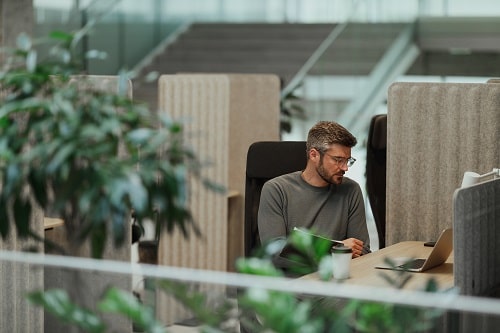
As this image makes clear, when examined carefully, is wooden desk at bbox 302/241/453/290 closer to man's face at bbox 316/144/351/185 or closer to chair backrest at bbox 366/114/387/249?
man's face at bbox 316/144/351/185

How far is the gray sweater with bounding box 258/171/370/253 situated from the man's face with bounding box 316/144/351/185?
93mm

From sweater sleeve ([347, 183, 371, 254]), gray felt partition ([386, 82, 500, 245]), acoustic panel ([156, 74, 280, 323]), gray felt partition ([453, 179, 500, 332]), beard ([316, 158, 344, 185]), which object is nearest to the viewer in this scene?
gray felt partition ([453, 179, 500, 332])

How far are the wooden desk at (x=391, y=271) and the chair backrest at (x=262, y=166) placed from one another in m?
0.48

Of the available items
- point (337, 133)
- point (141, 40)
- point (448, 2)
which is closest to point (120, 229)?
point (337, 133)

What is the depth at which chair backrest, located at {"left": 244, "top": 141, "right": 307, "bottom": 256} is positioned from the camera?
399cm

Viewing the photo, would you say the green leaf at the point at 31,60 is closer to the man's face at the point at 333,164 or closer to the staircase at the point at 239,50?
the man's face at the point at 333,164

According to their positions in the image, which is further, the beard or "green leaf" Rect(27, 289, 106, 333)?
the beard

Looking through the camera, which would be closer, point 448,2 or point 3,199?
point 3,199

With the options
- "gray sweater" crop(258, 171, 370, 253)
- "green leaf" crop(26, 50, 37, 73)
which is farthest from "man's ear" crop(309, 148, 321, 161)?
"green leaf" crop(26, 50, 37, 73)

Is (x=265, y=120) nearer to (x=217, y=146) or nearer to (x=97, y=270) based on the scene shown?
(x=217, y=146)

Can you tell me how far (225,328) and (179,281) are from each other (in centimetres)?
12

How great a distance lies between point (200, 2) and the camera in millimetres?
9461

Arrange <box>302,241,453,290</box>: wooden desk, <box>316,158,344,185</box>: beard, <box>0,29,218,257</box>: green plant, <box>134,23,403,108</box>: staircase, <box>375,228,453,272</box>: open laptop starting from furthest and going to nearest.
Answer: <box>134,23,403,108</box>: staircase, <box>316,158,344,185</box>: beard, <box>375,228,453,272</box>: open laptop, <box>302,241,453,290</box>: wooden desk, <box>0,29,218,257</box>: green plant

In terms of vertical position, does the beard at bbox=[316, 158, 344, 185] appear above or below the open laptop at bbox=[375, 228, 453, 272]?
above
